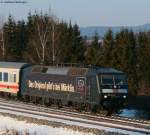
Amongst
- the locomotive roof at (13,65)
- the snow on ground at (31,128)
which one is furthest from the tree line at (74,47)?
the snow on ground at (31,128)

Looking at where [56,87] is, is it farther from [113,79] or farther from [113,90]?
[113,90]

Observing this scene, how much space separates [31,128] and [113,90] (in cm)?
820

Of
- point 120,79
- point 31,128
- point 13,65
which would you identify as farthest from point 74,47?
point 31,128

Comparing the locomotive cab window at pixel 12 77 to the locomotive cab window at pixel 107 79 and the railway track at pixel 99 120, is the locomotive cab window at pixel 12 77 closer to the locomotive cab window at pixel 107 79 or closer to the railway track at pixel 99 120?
the railway track at pixel 99 120

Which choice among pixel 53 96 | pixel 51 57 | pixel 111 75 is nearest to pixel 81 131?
pixel 111 75

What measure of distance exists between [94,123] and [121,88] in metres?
6.39

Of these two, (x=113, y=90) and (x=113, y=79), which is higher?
(x=113, y=79)

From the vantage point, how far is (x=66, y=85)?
110 feet

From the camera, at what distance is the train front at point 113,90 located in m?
29.6

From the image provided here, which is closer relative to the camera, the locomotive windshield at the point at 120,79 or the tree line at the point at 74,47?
the locomotive windshield at the point at 120,79

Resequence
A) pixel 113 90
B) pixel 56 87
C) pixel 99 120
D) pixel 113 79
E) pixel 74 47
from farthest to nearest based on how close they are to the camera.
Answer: pixel 74 47
pixel 56 87
pixel 113 79
pixel 113 90
pixel 99 120

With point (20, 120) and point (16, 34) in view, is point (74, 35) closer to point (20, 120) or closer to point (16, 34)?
point (16, 34)

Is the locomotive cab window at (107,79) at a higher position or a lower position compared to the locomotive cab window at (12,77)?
higher

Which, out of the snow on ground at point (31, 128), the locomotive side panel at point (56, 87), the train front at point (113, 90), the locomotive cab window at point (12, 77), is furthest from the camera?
the locomotive cab window at point (12, 77)
